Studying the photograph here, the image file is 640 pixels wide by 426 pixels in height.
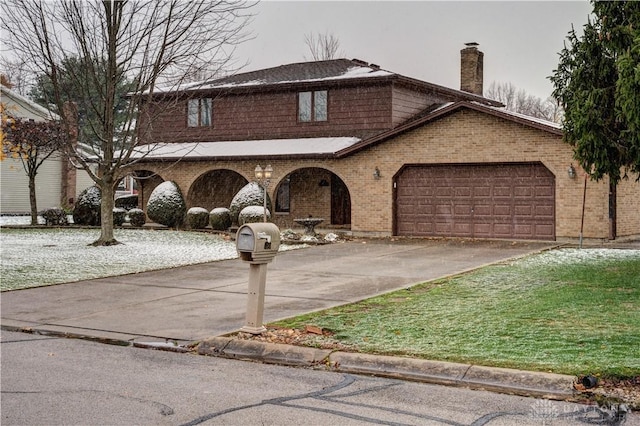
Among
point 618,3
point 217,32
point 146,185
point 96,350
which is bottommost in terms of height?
point 96,350

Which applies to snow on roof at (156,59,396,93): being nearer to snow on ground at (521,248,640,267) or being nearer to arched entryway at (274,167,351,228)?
arched entryway at (274,167,351,228)

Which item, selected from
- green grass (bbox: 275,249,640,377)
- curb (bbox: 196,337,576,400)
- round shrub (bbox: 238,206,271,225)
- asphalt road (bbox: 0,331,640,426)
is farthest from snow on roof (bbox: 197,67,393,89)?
asphalt road (bbox: 0,331,640,426)

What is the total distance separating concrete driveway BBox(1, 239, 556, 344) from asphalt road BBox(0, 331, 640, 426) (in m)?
1.63

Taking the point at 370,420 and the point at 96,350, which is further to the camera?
the point at 96,350

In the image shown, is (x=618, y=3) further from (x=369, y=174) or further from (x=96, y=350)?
(x=369, y=174)

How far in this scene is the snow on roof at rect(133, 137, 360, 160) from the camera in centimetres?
2762

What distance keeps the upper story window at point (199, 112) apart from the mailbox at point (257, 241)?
2466 cm

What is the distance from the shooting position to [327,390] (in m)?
6.61

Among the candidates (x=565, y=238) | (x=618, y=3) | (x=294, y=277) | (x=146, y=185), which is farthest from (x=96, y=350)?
(x=146, y=185)

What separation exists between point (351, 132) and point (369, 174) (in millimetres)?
3510

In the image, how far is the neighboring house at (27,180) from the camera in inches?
1588

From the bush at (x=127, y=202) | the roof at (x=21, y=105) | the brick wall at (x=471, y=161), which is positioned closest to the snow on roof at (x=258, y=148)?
the brick wall at (x=471, y=161)

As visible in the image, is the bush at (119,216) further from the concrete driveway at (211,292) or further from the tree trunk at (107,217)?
the concrete driveway at (211,292)

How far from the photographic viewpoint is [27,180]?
41.6 meters
